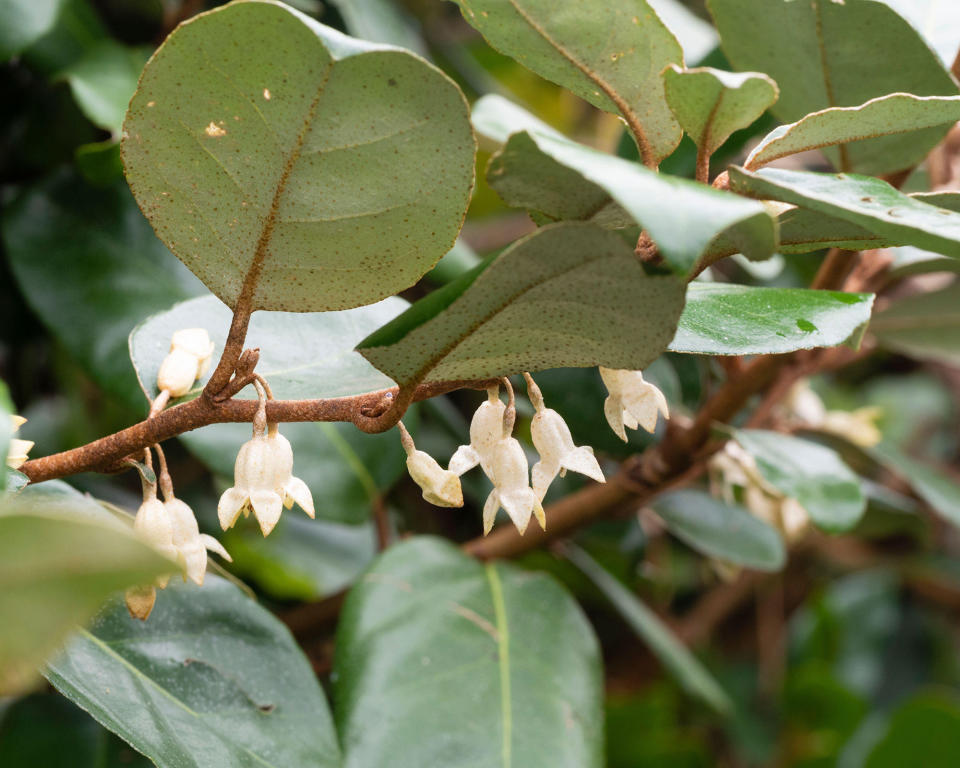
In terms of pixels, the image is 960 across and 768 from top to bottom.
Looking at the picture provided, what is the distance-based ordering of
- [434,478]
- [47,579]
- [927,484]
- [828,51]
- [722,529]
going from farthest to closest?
[927,484]
[722,529]
[828,51]
[434,478]
[47,579]

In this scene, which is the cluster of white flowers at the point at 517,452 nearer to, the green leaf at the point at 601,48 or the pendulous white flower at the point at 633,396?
the pendulous white flower at the point at 633,396

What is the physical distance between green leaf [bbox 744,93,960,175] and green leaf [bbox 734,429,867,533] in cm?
44

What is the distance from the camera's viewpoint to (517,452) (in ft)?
1.87

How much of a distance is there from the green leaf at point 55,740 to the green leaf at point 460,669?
0.72 feet

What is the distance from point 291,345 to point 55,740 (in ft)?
1.48

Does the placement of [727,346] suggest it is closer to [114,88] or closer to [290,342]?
[290,342]

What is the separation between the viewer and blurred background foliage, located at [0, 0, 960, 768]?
97 cm

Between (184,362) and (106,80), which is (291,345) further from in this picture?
(106,80)

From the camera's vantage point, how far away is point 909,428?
7.43ft

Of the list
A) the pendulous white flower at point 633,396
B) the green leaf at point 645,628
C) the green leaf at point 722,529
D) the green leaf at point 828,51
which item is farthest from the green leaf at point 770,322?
the green leaf at point 645,628

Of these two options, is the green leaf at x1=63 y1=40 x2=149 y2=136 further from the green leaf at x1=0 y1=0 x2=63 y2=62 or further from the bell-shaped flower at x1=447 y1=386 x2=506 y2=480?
the bell-shaped flower at x1=447 y1=386 x2=506 y2=480

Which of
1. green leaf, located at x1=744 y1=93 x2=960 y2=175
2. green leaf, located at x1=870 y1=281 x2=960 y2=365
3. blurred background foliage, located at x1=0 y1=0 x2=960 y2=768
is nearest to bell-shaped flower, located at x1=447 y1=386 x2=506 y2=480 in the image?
green leaf, located at x1=744 y1=93 x2=960 y2=175

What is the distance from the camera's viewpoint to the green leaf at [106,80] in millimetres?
919

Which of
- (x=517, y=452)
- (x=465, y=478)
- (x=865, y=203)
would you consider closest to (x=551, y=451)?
(x=517, y=452)
